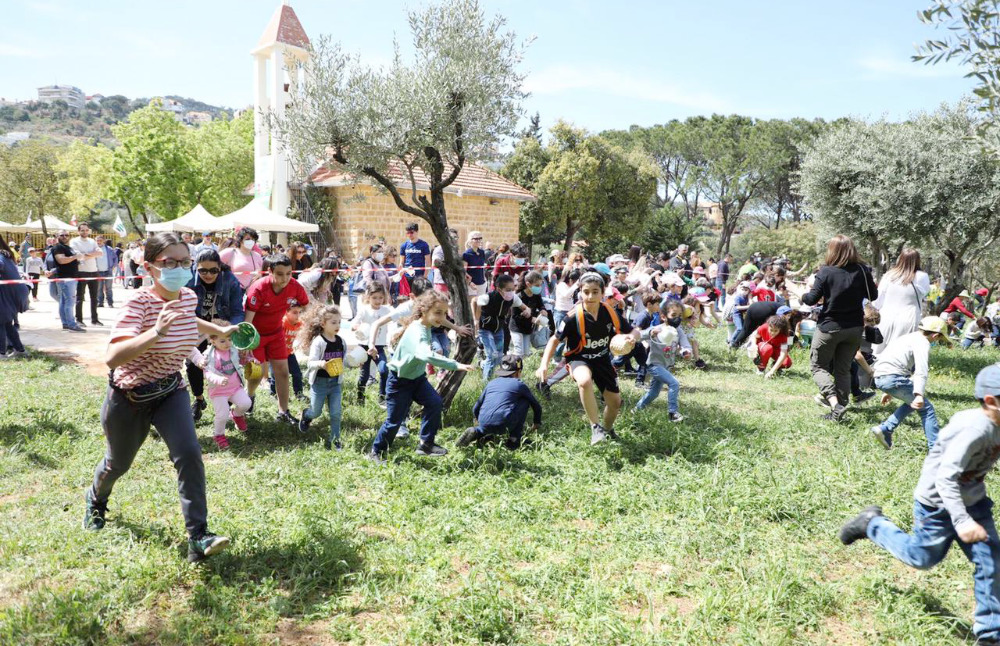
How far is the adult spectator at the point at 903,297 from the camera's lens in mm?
7141

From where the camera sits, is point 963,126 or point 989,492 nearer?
point 989,492

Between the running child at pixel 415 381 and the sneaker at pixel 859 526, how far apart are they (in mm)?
2859

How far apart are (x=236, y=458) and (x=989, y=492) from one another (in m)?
6.03

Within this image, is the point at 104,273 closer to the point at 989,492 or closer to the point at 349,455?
the point at 349,455

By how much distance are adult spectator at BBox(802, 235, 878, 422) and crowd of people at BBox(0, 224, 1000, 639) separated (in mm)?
15

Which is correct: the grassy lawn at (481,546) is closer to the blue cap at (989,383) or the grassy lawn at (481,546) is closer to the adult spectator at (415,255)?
the blue cap at (989,383)

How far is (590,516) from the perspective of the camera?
453 centimetres

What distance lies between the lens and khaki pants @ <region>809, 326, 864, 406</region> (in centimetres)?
680

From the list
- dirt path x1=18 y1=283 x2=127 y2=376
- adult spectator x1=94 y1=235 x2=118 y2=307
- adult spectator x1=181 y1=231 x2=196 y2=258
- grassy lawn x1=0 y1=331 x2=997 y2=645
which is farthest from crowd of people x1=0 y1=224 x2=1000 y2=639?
adult spectator x1=94 y1=235 x2=118 y2=307

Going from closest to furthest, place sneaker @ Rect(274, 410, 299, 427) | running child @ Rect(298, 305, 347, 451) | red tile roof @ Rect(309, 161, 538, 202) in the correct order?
running child @ Rect(298, 305, 347, 451) → sneaker @ Rect(274, 410, 299, 427) → red tile roof @ Rect(309, 161, 538, 202)

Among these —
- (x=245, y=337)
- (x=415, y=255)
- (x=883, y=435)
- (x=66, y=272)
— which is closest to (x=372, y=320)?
(x=245, y=337)

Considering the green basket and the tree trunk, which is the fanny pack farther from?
the tree trunk

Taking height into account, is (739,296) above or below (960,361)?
above

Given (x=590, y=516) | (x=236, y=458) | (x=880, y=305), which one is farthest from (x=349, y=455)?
(x=880, y=305)
